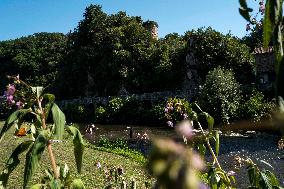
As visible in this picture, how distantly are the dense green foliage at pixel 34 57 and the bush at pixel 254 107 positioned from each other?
37.9 meters

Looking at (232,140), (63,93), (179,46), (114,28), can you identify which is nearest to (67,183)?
(232,140)

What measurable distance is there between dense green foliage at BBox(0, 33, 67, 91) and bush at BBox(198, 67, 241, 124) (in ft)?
119

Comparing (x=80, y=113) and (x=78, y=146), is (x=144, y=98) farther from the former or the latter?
(x=78, y=146)

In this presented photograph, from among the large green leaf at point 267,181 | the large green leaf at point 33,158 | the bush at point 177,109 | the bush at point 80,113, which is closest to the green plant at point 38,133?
the large green leaf at point 33,158

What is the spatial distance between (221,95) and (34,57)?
48.3m

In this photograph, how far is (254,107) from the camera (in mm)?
30703

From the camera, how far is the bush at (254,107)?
30.3m

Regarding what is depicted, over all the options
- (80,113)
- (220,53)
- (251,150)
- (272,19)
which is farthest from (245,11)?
(80,113)

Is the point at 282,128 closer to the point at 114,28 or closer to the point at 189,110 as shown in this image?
the point at 189,110

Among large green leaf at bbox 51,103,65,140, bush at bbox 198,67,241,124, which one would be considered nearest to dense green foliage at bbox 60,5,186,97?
bush at bbox 198,67,241,124

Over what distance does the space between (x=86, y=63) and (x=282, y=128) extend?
43738 millimetres

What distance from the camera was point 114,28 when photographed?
42000mm

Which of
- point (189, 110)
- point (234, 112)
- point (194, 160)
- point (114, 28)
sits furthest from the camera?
point (114, 28)

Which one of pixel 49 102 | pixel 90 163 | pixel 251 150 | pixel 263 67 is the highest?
pixel 263 67
